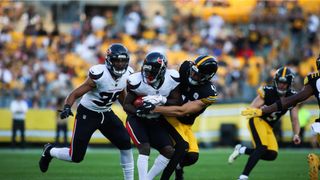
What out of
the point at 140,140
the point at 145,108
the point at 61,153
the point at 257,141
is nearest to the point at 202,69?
the point at 145,108

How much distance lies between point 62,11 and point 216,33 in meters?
5.05

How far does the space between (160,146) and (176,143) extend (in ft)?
0.87

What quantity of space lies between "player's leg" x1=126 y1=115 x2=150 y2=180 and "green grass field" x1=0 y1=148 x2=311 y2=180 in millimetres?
2104

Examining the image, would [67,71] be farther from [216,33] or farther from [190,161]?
[190,161]

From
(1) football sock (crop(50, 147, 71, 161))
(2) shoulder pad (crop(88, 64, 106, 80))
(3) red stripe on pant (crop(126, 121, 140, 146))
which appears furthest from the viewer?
(1) football sock (crop(50, 147, 71, 161))

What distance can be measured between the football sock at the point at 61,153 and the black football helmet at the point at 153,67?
1.48 m

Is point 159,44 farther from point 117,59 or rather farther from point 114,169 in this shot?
point 117,59

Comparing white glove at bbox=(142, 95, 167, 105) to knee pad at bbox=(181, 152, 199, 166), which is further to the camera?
knee pad at bbox=(181, 152, 199, 166)

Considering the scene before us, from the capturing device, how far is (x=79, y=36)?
22109mm

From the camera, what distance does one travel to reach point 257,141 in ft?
34.9

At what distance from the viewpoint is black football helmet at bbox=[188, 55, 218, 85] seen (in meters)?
8.71

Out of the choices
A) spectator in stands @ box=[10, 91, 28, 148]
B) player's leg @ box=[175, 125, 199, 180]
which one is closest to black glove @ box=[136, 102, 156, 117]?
player's leg @ box=[175, 125, 199, 180]

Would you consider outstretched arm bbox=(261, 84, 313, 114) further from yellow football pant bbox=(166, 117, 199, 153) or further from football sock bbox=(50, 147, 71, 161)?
football sock bbox=(50, 147, 71, 161)

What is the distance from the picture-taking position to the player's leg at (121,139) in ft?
29.6
